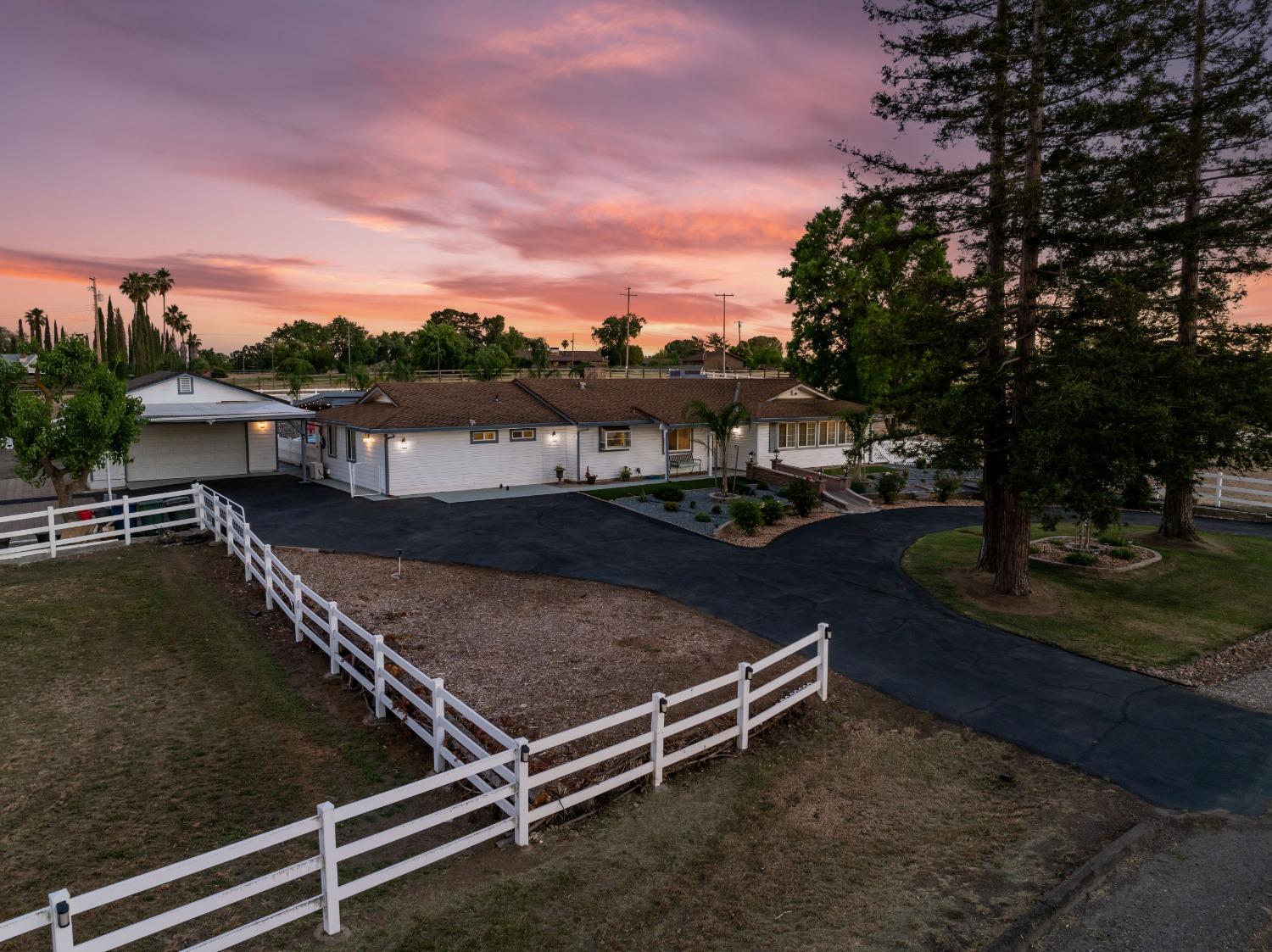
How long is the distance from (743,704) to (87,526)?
2039 centimetres

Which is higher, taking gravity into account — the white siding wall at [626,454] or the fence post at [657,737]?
the white siding wall at [626,454]

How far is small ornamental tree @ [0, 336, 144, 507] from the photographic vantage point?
62.6 ft

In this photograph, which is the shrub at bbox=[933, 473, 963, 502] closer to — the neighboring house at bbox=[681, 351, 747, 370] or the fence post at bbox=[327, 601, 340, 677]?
the fence post at bbox=[327, 601, 340, 677]

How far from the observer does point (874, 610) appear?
15430 mm

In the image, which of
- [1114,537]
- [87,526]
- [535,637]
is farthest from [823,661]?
A: [87,526]

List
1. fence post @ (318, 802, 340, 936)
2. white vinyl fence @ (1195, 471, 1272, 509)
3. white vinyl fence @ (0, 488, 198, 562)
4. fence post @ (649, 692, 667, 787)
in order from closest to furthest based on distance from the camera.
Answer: fence post @ (318, 802, 340, 936) < fence post @ (649, 692, 667, 787) < white vinyl fence @ (0, 488, 198, 562) < white vinyl fence @ (1195, 471, 1272, 509)

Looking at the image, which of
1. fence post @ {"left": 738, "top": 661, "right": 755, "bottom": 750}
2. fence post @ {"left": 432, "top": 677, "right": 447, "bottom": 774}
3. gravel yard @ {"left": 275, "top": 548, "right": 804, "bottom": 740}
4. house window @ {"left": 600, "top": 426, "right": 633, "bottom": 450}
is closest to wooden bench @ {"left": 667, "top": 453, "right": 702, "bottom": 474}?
house window @ {"left": 600, "top": 426, "right": 633, "bottom": 450}

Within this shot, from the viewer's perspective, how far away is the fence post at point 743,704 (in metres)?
9.07

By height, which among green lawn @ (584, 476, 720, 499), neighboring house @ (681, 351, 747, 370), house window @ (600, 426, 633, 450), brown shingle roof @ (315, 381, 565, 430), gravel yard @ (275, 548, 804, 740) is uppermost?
neighboring house @ (681, 351, 747, 370)

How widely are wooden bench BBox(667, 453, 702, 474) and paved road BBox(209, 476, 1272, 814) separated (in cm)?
743

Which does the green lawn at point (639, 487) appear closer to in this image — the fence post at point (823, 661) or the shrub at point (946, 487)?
the shrub at point (946, 487)

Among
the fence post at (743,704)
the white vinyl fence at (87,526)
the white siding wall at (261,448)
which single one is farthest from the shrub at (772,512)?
the white siding wall at (261,448)

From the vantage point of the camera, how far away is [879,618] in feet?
48.6

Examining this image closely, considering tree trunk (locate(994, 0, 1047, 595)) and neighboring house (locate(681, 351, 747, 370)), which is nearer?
tree trunk (locate(994, 0, 1047, 595))
